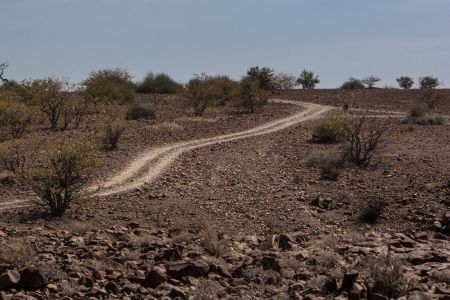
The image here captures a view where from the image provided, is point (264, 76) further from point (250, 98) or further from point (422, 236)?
point (422, 236)

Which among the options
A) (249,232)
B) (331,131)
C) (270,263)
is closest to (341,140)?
(331,131)

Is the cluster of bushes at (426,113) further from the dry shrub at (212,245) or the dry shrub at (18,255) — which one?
the dry shrub at (18,255)

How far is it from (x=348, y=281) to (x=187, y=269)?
217 cm

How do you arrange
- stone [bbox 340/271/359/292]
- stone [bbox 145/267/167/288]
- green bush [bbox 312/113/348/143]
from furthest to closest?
green bush [bbox 312/113/348/143] → stone [bbox 145/267/167/288] → stone [bbox 340/271/359/292]

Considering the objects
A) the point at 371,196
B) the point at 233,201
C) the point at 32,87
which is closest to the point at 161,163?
the point at 233,201

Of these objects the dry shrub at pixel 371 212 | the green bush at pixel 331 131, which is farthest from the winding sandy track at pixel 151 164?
the dry shrub at pixel 371 212

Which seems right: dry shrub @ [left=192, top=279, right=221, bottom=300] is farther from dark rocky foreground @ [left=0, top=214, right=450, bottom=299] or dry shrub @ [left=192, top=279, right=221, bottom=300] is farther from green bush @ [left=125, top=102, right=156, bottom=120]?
green bush @ [left=125, top=102, right=156, bottom=120]

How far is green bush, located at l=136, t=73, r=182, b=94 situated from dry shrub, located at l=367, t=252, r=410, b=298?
135 ft

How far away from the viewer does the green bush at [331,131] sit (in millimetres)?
22781

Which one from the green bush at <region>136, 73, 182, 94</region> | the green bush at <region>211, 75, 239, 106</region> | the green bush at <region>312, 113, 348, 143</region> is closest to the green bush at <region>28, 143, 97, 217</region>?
the green bush at <region>312, 113, 348, 143</region>

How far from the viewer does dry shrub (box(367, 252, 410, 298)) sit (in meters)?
7.75

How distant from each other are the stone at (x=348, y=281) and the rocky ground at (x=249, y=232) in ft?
0.05

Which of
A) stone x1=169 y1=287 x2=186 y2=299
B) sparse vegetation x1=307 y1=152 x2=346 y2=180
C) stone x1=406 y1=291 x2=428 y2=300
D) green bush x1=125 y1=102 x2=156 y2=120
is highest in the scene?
green bush x1=125 y1=102 x2=156 y2=120

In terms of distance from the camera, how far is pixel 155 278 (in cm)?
818
